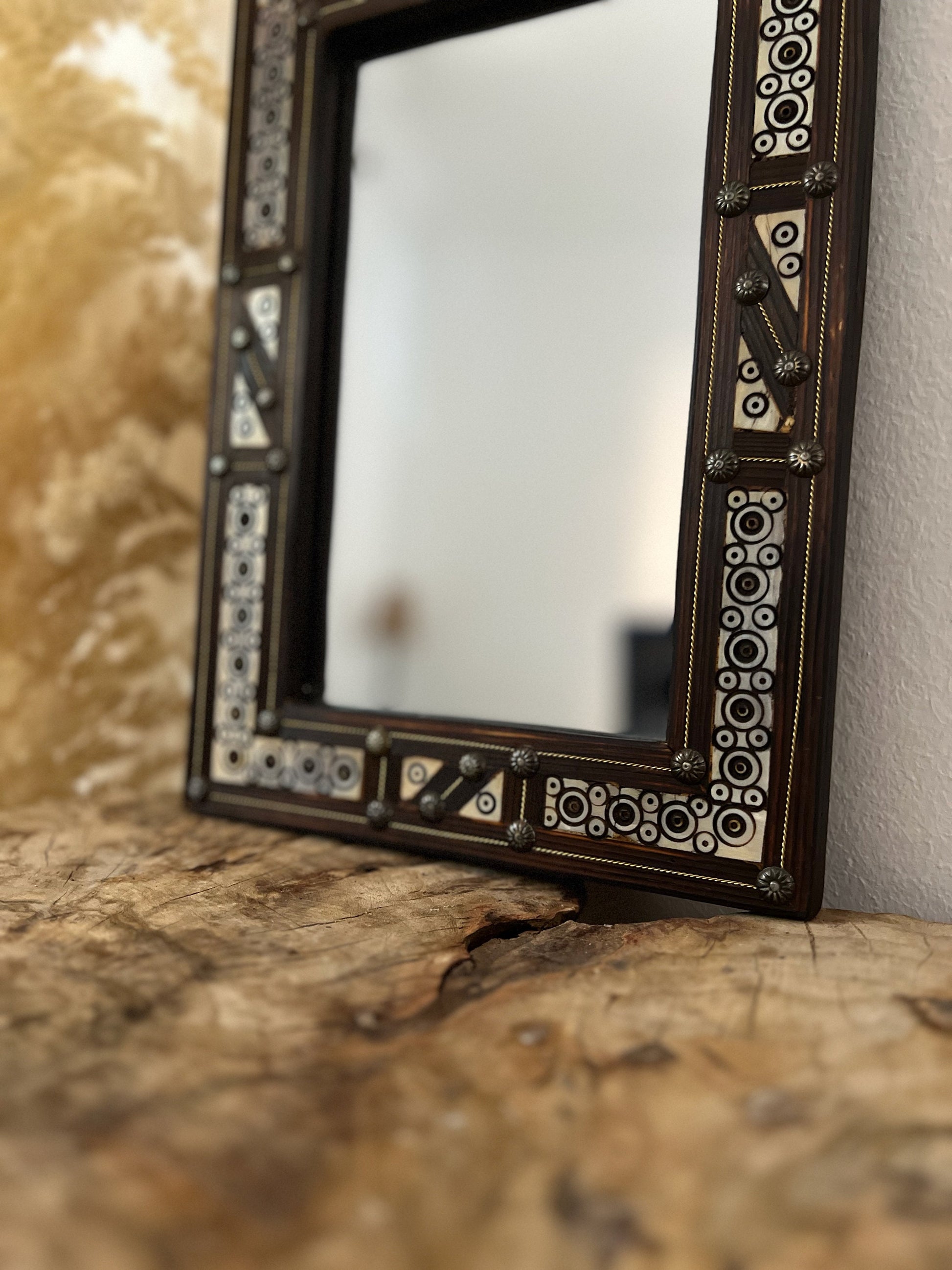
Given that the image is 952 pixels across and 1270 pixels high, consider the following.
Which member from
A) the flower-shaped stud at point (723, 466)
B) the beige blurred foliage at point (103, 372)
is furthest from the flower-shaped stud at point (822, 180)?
the beige blurred foliage at point (103, 372)

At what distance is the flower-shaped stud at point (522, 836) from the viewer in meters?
0.88

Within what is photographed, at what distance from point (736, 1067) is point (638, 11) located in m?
0.88

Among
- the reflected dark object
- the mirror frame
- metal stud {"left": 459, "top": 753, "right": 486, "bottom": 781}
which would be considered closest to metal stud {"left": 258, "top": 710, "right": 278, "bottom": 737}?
the mirror frame

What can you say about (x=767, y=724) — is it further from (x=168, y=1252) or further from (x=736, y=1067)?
(x=168, y=1252)

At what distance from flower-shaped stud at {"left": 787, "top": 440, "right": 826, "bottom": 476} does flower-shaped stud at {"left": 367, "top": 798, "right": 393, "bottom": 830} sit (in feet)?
1.57

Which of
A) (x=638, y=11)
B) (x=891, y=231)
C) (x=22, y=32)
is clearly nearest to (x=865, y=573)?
(x=891, y=231)

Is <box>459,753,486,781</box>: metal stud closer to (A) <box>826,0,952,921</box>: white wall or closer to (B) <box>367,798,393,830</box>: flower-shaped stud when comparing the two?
(B) <box>367,798,393,830</box>: flower-shaped stud

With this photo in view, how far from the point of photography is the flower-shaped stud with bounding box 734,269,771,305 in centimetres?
80

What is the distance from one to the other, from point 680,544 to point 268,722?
0.46 m

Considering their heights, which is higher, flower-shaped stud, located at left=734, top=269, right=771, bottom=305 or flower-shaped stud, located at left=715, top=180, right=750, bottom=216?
flower-shaped stud, located at left=715, top=180, right=750, bottom=216

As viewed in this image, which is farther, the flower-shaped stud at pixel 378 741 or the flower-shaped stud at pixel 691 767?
the flower-shaped stud at pixel 378 741

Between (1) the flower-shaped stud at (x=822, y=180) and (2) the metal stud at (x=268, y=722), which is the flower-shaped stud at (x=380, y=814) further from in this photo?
(1) the flower-shaped stud at (x=822, y=180)

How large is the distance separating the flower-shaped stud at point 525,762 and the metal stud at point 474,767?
33 mm

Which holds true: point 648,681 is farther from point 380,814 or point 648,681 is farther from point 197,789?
point 197,789
